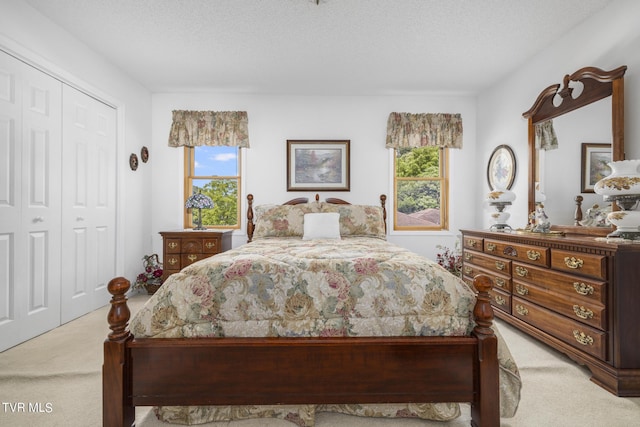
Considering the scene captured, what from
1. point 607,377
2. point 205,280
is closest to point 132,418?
point 205,280

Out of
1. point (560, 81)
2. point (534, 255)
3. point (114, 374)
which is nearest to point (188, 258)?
point (114, 374)

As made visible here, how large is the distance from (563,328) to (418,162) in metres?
2.87

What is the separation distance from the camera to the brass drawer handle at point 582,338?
1.99 m

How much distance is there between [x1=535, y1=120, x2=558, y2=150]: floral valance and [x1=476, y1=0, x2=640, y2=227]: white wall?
27 cm

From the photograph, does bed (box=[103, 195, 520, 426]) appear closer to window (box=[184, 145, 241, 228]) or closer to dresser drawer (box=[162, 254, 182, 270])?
dresser drawer (box=[162, 254, 182, 270])

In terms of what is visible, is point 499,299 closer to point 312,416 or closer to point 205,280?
point 312,416

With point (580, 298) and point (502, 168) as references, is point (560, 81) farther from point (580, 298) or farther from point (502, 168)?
point (580, 298)

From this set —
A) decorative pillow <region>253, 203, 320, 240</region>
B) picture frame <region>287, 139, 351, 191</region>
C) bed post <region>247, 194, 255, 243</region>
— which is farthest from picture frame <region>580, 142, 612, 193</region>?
bed post <region>247, 194, 255, 243</region>

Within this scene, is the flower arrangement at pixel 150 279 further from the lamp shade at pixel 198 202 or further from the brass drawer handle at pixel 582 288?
the brass drawer handle at pixel 582 288

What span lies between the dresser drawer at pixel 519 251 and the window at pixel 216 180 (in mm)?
3109

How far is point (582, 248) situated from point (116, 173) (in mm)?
4349

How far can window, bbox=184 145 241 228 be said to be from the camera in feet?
14.9

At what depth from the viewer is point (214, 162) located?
4570mm

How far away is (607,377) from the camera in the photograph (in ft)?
6.18
